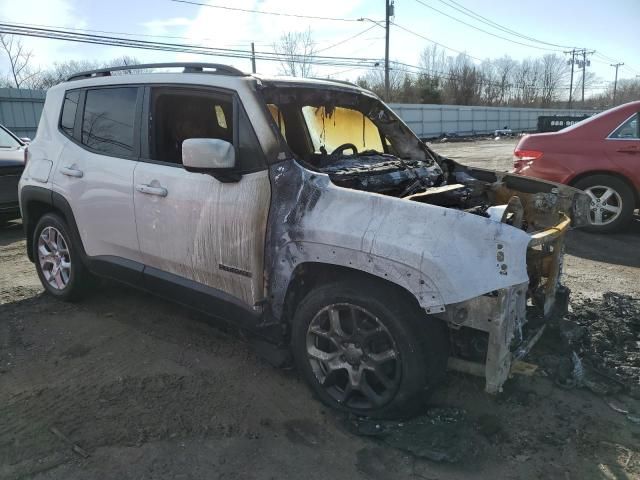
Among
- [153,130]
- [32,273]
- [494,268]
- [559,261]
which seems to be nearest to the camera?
[494,268]

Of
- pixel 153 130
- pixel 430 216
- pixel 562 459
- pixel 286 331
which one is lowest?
pixel 562 459

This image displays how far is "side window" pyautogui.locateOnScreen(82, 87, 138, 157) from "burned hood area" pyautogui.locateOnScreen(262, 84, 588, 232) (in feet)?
3.64

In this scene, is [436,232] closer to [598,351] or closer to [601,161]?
[598,351]

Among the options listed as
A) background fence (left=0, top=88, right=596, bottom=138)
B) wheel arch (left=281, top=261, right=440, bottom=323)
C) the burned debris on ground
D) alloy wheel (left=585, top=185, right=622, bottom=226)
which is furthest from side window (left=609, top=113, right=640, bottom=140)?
background fence (left=0, top=88, right=596, bottom=138)

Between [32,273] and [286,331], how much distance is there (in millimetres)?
3881

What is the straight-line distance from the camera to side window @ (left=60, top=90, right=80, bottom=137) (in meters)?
4.25

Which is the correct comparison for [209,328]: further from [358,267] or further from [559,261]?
[559,261]

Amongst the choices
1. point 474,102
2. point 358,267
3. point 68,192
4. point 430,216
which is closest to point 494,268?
point 430,216

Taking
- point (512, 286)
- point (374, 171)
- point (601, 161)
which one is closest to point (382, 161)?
point (374, 171)

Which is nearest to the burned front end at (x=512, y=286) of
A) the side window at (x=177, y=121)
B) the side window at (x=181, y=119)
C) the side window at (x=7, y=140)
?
the side window at (x=181, y=119)

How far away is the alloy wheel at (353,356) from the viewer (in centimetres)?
271

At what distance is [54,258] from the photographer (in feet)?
15.4

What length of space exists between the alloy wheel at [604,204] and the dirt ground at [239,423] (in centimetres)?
355

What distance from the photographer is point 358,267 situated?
8.71 ft
